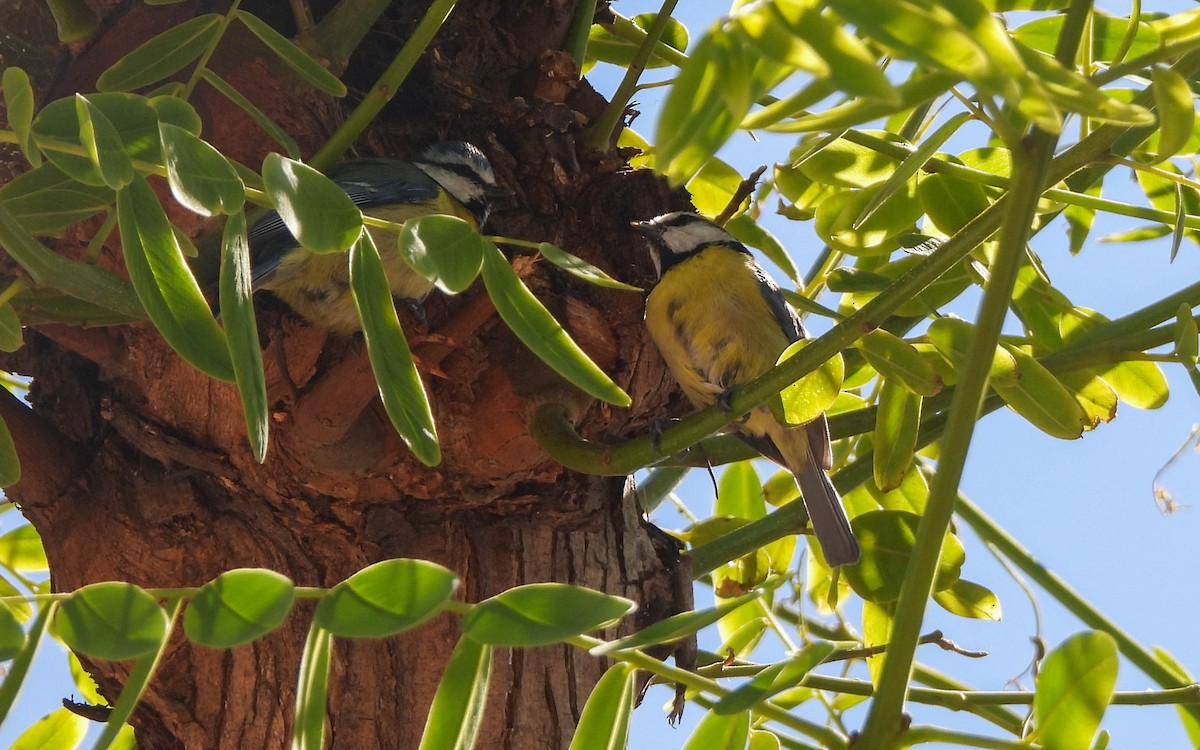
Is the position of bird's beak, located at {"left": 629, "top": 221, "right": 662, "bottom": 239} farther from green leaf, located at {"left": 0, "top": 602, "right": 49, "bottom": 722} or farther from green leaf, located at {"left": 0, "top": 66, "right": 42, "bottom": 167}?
green leaf, located at {"left": 0, "top": 602, "right": 49, "bottom": 722}

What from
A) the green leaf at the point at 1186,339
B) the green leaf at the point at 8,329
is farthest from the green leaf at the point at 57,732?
the green leaf at the point at 1186,339

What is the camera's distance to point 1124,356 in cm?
99

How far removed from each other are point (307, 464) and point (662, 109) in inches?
33.7

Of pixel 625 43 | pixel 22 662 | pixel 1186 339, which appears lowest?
pixel 22 662

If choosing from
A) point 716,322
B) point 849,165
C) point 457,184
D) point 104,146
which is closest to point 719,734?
point 104,146

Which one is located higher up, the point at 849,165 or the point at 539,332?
the point at 849,165

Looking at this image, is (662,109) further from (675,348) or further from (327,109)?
(675,348)

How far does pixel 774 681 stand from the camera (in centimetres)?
64

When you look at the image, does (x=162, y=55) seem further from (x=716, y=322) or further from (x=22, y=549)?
(x=716, y=322)

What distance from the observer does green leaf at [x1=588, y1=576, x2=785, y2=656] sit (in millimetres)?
609

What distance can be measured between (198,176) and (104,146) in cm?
5

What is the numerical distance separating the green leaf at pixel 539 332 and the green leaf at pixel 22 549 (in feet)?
3.45

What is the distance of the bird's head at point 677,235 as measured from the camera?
1.45m

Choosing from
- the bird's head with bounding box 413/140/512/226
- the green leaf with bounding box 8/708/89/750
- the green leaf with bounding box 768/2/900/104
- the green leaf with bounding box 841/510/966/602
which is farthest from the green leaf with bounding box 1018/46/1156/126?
the green leaf with bounding box 8/708/89/750
